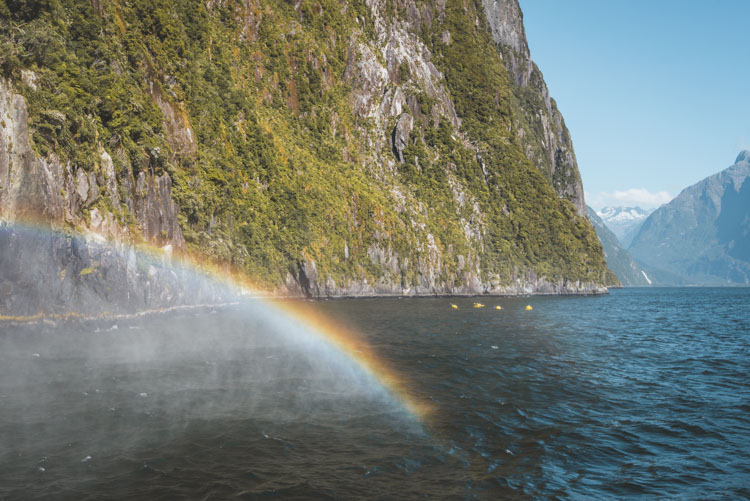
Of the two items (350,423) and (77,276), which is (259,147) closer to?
(77,276)

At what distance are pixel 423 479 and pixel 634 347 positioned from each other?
131 ft

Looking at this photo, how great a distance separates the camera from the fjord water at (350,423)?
Result: 1413cm

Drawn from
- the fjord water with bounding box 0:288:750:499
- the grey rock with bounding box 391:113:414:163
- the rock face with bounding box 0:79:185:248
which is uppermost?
the grey rock with bounding box 391:113:414:163

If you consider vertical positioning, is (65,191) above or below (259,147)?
below

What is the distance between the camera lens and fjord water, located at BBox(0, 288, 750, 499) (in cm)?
1413

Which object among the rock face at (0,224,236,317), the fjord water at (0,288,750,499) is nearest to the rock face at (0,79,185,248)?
the rock face at (0,224,236,317)

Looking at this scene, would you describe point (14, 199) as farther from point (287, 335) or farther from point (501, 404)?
point (501, 404)

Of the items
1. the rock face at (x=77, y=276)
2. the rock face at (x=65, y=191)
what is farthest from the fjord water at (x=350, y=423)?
the rock face at (x=65, y=191)

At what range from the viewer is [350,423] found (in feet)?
65.4

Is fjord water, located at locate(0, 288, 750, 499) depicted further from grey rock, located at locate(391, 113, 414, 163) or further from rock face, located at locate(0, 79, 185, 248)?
grey rock, located at locate(391, 113, 414, 163)

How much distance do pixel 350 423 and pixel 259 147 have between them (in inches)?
3906

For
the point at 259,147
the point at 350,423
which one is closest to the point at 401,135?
the point at 259,147

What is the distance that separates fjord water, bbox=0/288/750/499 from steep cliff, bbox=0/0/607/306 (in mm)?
17932

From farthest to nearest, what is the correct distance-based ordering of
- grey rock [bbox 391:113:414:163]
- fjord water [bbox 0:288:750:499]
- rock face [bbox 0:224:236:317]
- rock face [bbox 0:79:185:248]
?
1. grey rock [bbox 391:113:414:163]
2. rock face [bbox 0:79:185:248]
3. rock face [bbox 0:224:236:317]
4. fjord water [bbox 0:288:750:499]
